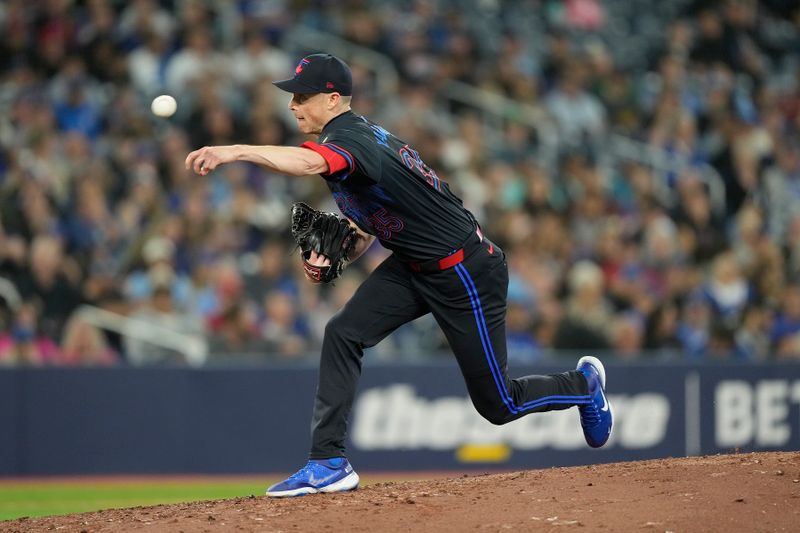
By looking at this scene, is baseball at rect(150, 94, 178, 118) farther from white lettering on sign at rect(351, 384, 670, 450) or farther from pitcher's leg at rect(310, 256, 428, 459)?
white lettering on sign at rect(351, 384, 670, 450)

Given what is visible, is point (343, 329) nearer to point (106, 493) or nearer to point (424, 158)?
point (106, 493)

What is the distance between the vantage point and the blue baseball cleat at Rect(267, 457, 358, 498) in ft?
20.1

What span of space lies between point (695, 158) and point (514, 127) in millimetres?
2450

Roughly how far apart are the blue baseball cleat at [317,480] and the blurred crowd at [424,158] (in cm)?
531

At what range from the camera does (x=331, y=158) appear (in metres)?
5.40

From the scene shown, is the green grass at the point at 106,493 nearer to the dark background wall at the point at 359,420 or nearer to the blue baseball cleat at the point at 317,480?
the dark background wall at the point at 359,420

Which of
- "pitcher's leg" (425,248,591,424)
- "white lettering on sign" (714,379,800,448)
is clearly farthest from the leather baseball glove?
"white lettering on sign" (714,379,800,448)

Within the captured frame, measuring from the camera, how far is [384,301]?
20.5 ft

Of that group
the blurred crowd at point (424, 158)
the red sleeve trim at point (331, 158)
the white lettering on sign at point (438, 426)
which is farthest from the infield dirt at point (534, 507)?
the blurred crowd at point (424, 158)

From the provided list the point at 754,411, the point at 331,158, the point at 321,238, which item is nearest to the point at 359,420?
the point at 754,411

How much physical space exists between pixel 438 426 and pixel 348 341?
5856mm

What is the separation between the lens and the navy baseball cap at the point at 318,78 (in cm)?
584

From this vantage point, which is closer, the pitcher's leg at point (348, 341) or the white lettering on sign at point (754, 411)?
the pitcher's leg at point (348, 341)

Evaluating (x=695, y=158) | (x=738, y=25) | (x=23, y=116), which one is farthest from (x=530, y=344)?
(x=738, y=25)
